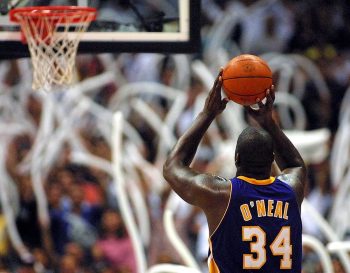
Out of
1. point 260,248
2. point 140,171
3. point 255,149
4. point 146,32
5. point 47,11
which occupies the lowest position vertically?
point 140,171

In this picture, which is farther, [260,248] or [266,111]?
[266,111]

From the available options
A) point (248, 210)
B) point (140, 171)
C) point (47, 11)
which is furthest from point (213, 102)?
point (140, 171)

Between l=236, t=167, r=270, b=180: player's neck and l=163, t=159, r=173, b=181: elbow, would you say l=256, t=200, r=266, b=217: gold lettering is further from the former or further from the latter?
l=163, t=159, r=173, b=181: elbow

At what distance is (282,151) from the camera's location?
296cm

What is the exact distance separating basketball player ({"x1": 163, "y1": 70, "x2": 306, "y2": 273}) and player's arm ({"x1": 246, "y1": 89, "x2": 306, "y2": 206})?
0.12 m

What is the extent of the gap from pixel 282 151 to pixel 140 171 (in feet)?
10.9

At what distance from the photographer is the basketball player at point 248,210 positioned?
2650 millimetres

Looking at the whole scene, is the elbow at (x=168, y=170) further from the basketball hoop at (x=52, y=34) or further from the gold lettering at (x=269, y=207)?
the basketball hoop at (x=52, y=34)

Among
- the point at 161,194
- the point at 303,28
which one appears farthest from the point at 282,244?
the point at 303,28

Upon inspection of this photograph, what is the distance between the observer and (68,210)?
19.9 ft

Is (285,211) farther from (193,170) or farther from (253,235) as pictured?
(193,170)

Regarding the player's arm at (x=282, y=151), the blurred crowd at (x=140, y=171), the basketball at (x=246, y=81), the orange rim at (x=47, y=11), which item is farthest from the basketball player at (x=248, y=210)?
the blurred crowd at (x=140, y=171)

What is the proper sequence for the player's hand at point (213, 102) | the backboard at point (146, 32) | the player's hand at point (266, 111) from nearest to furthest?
1. the player's hand at point (213, 102)
2. the player's hand at point (266, 111)
3. the backboard at point (146, 32)

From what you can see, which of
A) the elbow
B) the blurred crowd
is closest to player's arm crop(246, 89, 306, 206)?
the elbow
